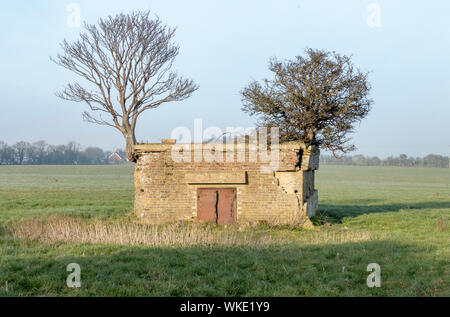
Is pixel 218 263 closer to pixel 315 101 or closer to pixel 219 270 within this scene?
pixel 219 270

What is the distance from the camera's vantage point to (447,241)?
1258 centimetres

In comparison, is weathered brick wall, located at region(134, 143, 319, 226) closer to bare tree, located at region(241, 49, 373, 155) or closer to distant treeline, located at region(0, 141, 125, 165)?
bare tree, located at region(241, 49, 373, 155)

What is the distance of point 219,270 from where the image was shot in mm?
8555

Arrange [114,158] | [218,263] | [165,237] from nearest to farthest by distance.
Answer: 1. [218,263]
2. [165,237]
3. [114,158]

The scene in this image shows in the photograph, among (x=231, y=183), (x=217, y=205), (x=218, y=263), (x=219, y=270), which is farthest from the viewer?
(x=217, y=205)

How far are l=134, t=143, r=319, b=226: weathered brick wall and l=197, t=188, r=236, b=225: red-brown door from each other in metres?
0.20

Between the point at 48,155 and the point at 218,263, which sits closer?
the point at 218,263

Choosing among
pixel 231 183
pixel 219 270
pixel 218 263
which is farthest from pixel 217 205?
pixel 219 270

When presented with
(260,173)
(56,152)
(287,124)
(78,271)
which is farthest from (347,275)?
(56,152)

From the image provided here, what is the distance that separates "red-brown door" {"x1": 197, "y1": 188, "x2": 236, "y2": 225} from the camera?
52.6 ft

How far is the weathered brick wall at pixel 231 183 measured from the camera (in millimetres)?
15977

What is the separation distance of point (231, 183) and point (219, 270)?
24.9ft
